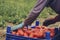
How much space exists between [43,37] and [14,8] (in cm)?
749

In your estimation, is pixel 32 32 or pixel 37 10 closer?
pixel 37 10

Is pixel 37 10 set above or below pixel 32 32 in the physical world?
above

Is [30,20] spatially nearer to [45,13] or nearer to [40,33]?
[40,33]

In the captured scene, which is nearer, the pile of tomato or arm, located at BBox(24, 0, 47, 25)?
arm, located at BBox(24, 0, 47, 25)

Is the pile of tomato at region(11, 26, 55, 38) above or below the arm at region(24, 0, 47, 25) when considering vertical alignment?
below

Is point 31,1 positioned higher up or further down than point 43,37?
higher up

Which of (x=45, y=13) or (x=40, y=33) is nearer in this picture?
(x=40, y=33)

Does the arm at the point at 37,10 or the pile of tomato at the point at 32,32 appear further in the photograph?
the pile of tomato at the point at 32,32

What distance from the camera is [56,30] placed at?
197 inches

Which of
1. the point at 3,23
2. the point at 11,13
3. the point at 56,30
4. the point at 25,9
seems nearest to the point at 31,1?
the point at 25,9

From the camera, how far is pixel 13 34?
474cm

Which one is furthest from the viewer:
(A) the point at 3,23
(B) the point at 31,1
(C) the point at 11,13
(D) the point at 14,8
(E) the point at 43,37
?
(B) the point at 31,1

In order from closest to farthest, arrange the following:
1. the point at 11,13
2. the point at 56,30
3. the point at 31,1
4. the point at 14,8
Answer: the point at 56,30 < the point at 11,13 < the point at 14,8 < the point at 31,1

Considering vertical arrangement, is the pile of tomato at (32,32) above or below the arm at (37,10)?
below
